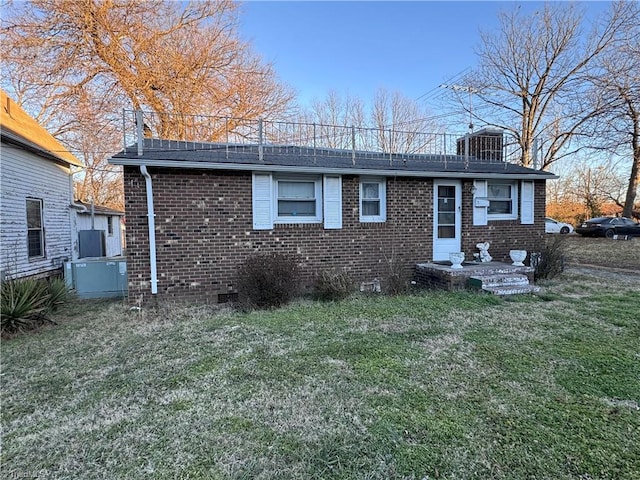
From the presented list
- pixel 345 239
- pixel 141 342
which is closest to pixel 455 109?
pixel 345 239

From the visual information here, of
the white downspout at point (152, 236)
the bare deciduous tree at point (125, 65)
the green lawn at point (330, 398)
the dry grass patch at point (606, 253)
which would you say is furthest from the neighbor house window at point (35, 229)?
the dry grass patch at point (606, 253)

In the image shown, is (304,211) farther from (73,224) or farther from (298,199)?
(73,224)

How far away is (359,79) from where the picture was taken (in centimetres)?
1917

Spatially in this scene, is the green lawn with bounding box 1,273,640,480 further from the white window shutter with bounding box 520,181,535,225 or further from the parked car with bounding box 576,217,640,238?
the parked car with bounding box 576,217,640,238

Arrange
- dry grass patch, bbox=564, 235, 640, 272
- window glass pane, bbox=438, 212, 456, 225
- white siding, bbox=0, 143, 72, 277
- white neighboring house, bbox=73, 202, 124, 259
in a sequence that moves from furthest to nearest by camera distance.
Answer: white neighboring house, bbox=73, 202, 124, 259 < dry grass patch, bbox=564, 235, 640, 272 < window glass pane, bbox=438, 212, 456, 225 < white siding, bbox=0, 143, 72, 277

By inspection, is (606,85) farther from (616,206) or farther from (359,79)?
(616,206)

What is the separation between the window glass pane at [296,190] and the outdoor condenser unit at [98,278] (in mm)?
3958

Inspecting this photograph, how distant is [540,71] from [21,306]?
22.8m

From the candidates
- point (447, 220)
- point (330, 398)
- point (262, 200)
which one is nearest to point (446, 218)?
point (447, 220)

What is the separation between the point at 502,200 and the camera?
8.84 m

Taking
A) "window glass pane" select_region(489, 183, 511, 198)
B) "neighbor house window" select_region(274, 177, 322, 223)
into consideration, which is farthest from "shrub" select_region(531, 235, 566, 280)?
"neighbor house window" select_region(274, 177, 322, 223)

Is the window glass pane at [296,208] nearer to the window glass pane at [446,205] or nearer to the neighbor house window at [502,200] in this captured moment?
the window glass pane at [446,205]

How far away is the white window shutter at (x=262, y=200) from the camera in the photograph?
22.9 feet

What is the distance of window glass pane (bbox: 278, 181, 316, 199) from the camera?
7.35 meters
